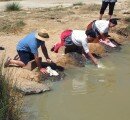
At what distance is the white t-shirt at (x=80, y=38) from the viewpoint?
435 inches

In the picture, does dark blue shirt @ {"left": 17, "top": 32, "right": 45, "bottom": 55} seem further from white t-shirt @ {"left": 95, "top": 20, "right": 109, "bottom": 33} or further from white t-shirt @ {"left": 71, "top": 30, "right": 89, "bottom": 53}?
white t-shirt @ {"left": 95, "top": 20, "right": 109, "bottom": 33}

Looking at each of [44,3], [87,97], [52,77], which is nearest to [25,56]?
[52,77]

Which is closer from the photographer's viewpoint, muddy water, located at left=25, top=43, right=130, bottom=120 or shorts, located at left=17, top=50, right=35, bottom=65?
muddy water, located at left=25, top=43, right=130, bottom=120

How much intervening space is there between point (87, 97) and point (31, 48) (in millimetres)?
1661

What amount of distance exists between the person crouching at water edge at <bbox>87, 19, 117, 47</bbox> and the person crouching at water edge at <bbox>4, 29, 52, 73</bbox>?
265 cm

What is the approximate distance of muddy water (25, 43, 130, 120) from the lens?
8406 millimetres

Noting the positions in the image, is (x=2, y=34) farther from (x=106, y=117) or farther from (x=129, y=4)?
(x=129, y=4)

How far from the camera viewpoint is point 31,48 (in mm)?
10070

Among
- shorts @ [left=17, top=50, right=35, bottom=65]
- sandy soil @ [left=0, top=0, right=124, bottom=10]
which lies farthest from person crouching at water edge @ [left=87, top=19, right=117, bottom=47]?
sandy soil @ [left=0, top=0, right=124, bottom=10]

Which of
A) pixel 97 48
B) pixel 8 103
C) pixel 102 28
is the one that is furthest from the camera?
pixel 102 28

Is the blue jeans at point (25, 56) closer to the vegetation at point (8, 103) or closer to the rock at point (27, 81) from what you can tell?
the rock at point (27, 81)

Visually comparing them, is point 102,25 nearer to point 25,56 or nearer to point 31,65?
point 25,56

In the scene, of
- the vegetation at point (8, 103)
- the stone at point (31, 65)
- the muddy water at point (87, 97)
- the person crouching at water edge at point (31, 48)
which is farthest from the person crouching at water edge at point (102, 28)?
the vegetation at point (8, 103)

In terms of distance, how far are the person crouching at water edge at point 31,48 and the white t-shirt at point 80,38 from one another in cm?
95
